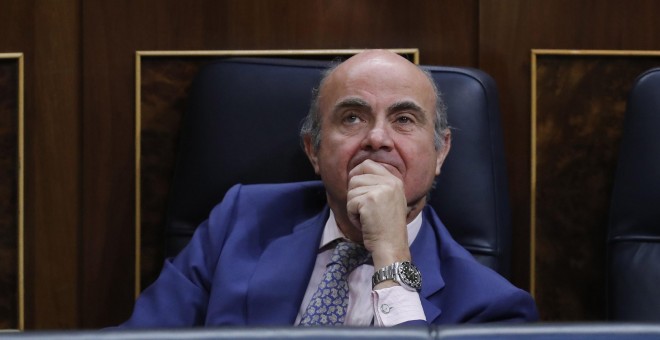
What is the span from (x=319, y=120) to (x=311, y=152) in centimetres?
6

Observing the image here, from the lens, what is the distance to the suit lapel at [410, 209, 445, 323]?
159 cm

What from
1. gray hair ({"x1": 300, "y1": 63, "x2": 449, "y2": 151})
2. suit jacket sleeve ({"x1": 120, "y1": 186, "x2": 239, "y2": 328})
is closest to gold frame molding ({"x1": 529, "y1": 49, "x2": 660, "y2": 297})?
gray hair ({"x1": 300, "y1": 63, "x2": 449, "y2": 151})

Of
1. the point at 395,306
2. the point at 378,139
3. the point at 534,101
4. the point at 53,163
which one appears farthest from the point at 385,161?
the point at 53,163

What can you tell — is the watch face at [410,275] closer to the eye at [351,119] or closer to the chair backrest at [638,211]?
the eye at [351,119]

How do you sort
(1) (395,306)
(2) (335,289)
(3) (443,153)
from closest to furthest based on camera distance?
(1) (395,306) → (2) (335,289) → (3) (443,153)

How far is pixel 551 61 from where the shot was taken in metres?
2.05

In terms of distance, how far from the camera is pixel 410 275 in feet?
5.16

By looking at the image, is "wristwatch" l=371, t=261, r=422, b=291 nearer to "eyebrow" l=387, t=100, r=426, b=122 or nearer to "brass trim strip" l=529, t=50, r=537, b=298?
"eyebrow" l=387, t=100, r=426, b=122

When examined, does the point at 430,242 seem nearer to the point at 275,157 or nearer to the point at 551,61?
the point at 275,157

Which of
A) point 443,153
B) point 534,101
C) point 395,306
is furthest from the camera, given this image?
point 534,101

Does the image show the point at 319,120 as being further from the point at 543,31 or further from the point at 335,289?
the point at 543,31

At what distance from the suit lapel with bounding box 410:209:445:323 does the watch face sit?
29 millimetres

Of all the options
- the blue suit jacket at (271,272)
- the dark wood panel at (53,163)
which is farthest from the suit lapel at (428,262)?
the dark wood panel at (53,163)

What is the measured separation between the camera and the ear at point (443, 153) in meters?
1.72
